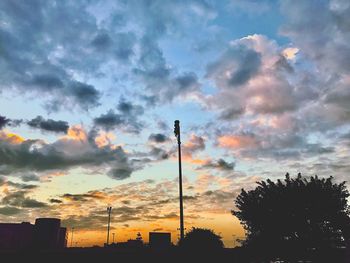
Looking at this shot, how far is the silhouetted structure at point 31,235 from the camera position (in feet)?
269

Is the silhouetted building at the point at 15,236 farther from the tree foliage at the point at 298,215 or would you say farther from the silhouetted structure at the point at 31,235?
the tree foliage at the point at 298,215

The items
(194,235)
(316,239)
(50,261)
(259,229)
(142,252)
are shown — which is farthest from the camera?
(194,235)

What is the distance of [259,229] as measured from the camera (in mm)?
36562

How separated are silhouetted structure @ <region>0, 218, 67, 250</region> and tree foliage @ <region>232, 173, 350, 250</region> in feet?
195

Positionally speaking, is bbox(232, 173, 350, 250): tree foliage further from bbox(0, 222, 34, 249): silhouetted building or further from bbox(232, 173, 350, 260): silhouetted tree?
bbox(0, 222, 34, 249): silhouetted building

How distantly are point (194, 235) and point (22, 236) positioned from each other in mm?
48474

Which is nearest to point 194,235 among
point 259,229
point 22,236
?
point 259,229

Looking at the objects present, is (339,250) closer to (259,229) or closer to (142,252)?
(259,229)

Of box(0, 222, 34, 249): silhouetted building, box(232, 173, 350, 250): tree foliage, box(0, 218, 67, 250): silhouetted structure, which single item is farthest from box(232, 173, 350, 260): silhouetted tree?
box(0, 222, 34, 249): silhouetted building

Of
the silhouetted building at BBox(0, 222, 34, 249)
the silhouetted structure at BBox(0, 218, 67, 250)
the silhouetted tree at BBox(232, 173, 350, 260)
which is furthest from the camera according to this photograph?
the silhouetted building at BBox(0, 222, 34, 249)

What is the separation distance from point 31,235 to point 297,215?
7148cm

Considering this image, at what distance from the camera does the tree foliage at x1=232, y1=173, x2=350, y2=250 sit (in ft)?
110

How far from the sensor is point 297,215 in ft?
112

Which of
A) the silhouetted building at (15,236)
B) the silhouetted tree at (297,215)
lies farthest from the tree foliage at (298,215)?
the silhouetted building at (15,236)
